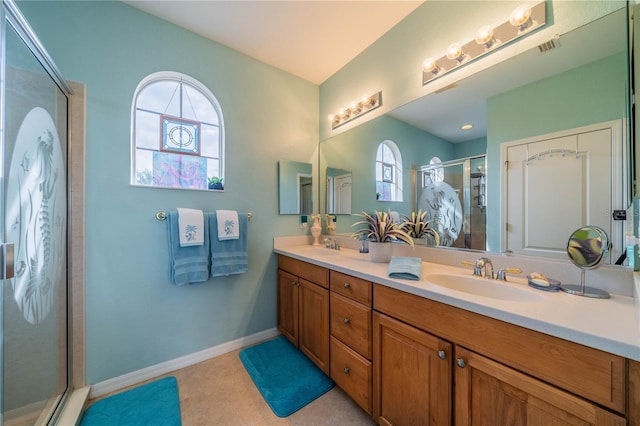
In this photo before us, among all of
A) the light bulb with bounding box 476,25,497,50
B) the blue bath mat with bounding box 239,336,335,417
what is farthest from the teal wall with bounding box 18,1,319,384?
the light bulb with bounding box 476,25,497,50

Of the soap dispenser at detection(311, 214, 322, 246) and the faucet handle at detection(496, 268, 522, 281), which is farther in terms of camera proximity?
the soap dispenser at detection(311, 214, 322, 246)

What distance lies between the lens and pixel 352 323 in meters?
1.36

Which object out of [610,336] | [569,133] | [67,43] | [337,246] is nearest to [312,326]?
[337,246]

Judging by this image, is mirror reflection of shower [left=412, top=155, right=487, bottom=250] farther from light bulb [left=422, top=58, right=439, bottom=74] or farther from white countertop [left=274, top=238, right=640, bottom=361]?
light bulb [left=422, top=58, right=439, bottom=74]

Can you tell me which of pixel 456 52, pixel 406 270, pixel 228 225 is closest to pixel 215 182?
pixel 228 225

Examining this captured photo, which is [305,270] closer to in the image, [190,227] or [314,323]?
[314,323]

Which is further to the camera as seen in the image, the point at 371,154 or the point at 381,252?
the point at 371,154

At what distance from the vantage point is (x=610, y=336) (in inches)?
23.5

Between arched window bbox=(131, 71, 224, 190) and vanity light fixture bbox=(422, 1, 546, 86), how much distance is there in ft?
5.59

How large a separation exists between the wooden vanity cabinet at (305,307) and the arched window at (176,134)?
98 cm

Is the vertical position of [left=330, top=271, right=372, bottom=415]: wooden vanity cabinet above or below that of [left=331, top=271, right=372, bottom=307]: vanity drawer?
below

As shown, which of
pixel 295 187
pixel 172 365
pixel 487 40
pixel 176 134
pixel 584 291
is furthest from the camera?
pixel 295 187

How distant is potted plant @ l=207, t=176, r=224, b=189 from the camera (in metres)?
1.94

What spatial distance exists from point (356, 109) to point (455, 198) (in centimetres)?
122
